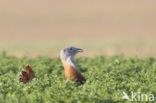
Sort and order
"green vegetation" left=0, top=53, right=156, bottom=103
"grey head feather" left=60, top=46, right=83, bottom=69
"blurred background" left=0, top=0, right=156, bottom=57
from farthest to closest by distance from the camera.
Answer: "blurred background" left=0, top=0, right=156, bottom=57, "grey head feather" left=60, top=46, right=83, bottom=69, "green vegetation" left=0, top=53, right=156, bottom=103

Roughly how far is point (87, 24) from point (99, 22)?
1.39 metres

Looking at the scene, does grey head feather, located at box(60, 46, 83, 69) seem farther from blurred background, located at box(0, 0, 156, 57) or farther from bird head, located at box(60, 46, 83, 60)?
blurred background, located at box(0, 0, 156, 57)

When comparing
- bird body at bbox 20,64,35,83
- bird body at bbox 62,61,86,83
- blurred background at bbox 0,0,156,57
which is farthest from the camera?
blurred background at bbox 0,0,156,57

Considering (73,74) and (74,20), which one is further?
(74,20)

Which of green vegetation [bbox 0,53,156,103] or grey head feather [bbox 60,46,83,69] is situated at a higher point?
grey head feather [bbox 60,46,83,69]

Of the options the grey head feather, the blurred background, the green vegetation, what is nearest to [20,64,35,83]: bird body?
the green vegetation

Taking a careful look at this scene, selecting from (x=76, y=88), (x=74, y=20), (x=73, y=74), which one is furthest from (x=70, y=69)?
(x=74, y=20)

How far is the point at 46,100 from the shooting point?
319 inches

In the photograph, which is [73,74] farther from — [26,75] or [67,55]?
[26,75]

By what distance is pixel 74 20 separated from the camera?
47188 millimetres

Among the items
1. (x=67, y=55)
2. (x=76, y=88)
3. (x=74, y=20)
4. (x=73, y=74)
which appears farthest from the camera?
(x=74, y=20)

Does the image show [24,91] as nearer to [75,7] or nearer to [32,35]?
[32,35]

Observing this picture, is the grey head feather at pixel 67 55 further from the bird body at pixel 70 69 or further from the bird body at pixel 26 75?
the bird body at pixel 26 75

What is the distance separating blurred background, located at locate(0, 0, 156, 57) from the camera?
38.8 meters
